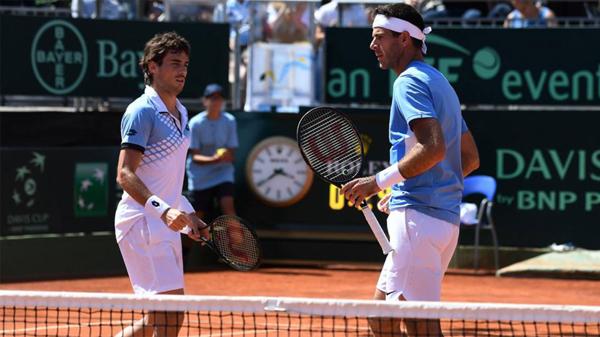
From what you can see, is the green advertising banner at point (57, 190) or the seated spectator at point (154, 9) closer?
the green advertising banner at point (57, 190)

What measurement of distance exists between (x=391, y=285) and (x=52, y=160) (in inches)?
269

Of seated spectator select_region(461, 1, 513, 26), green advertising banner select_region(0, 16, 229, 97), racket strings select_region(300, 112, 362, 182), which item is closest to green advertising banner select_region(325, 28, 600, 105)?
seated spectator select_region(461, 1, 513, 26)

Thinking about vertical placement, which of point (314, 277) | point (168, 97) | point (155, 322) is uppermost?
point (168, 97)

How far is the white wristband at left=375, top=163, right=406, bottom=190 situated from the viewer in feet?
15.8

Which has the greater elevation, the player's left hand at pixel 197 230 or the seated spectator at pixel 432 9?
the seated spectator at pixel 432 9

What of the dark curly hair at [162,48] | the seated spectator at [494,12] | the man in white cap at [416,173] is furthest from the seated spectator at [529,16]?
the man in white cap at [416,173]

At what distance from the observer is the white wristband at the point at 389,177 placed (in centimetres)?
481

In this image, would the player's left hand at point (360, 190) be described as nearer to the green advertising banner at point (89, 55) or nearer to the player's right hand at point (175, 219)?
the player's right hand at point (175, 219)

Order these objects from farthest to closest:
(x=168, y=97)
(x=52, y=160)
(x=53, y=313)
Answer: (x=52, y=160)
(x=53, y=313)
(x=168, y=97)

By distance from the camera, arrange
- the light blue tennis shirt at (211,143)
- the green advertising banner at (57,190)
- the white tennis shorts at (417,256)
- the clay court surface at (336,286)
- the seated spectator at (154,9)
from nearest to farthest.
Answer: the white tennis shorts at (417,256) → the clay court surface at (336,286) → the green advertising banner at (57,190) → the light blue tennis shirt at (211,143) → the seated spectator at (154,9)

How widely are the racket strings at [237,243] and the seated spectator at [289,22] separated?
678 centimetres

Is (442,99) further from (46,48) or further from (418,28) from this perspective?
(46,48)

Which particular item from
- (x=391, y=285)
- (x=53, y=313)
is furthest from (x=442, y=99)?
(x=53, y=313)

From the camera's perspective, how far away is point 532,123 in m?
11.7
